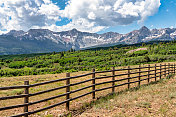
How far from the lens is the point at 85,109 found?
→ 7.39m

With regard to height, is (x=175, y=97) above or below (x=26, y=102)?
below

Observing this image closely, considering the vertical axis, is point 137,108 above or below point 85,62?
above

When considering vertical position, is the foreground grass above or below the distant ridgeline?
above

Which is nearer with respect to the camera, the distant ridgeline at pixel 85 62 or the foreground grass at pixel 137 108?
the foreground grass at pixel 137 108

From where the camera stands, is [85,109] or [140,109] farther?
[85,109]

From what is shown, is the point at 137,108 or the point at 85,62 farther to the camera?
the point at 85,62

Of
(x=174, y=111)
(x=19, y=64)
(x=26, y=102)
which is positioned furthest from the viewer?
(x=19, y=64)

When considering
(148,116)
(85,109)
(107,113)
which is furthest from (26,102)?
(148,116)

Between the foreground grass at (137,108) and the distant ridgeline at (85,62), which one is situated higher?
the foreground grass at (137,108)

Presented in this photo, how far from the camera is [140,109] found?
6891 millimetres

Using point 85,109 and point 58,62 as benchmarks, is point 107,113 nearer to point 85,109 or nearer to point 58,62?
point 85,109

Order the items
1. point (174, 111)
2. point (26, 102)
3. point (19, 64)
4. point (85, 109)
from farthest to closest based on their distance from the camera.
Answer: point (19, 64) → point (85, 109) → point (174, 111) → point (26, 102)

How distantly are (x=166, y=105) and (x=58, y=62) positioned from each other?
418 ft

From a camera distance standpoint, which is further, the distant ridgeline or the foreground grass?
the distant ridgeline
